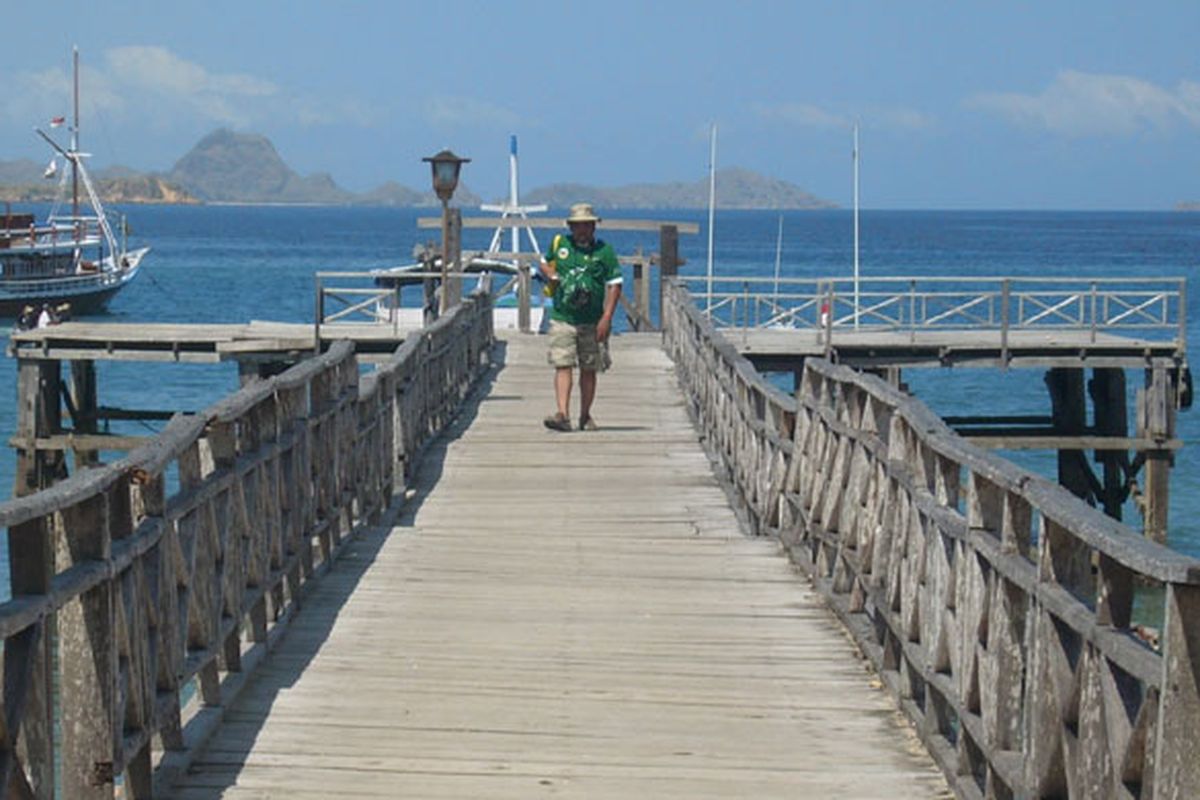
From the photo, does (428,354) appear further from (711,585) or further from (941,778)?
(941,778)

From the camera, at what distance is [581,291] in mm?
15273

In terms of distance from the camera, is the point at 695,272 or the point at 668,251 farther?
the point at 695,272

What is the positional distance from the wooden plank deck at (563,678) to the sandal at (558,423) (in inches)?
159

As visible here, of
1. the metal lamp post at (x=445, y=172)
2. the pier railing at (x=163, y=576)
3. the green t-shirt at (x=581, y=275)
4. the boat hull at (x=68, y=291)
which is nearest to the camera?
the pier railing at (x=163, y=576)

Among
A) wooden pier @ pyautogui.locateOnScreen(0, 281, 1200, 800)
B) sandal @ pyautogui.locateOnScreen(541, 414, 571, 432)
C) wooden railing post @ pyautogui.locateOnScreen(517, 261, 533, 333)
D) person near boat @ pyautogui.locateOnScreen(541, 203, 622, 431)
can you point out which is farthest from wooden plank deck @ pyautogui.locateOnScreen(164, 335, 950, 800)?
wooden railing post @ pyautogui.locateOnScreen(517, 261, 533, 333)

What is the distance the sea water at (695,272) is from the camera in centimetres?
4197

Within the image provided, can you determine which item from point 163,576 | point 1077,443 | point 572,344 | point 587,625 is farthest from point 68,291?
point 163,576

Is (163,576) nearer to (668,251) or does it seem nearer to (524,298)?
(668,251)

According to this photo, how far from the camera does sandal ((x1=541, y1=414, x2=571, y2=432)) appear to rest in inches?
649

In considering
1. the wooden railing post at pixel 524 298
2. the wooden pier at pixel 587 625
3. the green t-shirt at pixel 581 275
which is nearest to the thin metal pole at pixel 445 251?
the wooden railing post at pixel 524 298

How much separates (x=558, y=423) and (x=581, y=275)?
1.76 m

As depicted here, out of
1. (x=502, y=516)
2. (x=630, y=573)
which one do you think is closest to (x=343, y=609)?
(x=630, y=573)

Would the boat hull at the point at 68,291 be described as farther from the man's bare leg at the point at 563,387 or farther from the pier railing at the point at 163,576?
the pier railing at the point at 163,576

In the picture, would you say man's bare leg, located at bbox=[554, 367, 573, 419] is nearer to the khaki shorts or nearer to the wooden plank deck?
the khaki shorts
